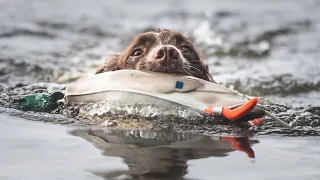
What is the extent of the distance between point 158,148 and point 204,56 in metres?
3.97

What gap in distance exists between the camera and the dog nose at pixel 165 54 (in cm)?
536

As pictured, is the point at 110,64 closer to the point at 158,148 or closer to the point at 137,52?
the point at 137,52

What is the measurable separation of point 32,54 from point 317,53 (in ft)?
18.1

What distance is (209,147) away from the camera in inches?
164

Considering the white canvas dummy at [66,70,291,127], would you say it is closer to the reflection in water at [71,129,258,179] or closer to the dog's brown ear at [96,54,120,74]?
the reflection in water at [71,129,258,179]

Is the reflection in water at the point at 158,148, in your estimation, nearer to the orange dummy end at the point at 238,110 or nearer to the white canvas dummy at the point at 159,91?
the orange dummy end at the point at 238,110

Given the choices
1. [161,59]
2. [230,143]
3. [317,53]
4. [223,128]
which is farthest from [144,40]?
[317,53]

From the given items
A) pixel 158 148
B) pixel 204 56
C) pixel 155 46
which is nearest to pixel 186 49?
pixel 155 46

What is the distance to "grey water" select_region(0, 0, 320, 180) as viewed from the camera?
3.69 meters

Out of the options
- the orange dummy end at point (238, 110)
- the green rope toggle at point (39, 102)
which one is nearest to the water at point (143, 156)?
the orange dummy end at point (238, 110)

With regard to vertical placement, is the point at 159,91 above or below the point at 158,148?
above

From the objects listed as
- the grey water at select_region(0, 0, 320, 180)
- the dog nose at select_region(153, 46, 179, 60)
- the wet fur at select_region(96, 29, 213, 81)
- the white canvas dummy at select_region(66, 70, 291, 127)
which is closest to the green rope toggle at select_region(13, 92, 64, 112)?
the grey water at select_region(0, 0, 320, 180)

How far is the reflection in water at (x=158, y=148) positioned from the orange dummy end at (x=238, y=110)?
170mm

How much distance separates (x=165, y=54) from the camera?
5.36 meters
